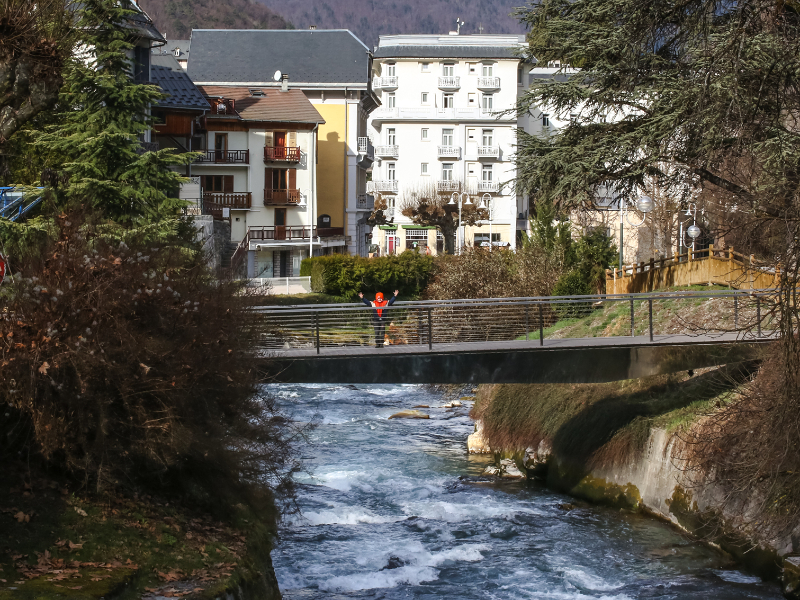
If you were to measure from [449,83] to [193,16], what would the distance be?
84662 millimetres

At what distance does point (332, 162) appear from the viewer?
62062 mm

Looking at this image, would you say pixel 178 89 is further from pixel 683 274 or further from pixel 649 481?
pixel 649 481

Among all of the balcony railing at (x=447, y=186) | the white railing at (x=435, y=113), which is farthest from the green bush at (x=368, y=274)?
the white railing at (x=435, y=113)

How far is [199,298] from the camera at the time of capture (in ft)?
42.5

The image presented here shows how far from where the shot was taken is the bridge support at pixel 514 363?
17.9 metres

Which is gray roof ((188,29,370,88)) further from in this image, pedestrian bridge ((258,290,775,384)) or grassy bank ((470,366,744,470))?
pedestrian bridge ((258,290,775,384))

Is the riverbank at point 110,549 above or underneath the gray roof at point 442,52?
underneath

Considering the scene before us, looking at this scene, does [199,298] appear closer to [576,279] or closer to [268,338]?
[268,338]

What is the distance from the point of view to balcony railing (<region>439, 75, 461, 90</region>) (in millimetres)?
76250

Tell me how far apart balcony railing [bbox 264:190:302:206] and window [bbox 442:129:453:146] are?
25.0 m

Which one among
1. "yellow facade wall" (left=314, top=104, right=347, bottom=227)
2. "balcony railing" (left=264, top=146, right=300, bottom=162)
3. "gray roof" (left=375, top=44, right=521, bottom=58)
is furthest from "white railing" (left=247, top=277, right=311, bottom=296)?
"gray roof" (left=375, top=44, right=521, bottom=58)

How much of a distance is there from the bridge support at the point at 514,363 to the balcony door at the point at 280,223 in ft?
120

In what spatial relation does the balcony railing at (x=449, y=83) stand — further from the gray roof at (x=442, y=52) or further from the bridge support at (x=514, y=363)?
the bridge support at (x=514, y=363)

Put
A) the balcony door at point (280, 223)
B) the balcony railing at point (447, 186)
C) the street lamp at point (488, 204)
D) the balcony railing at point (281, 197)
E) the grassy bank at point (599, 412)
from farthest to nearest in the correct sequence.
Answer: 1. the street lamp at point (488, 204)
2. the balcony railing at point (447, 186)
3. the balcony door at point (280, 223)
4. the balcony railing at point (281, 197)
5. the grassy bank at point (599, 412)
